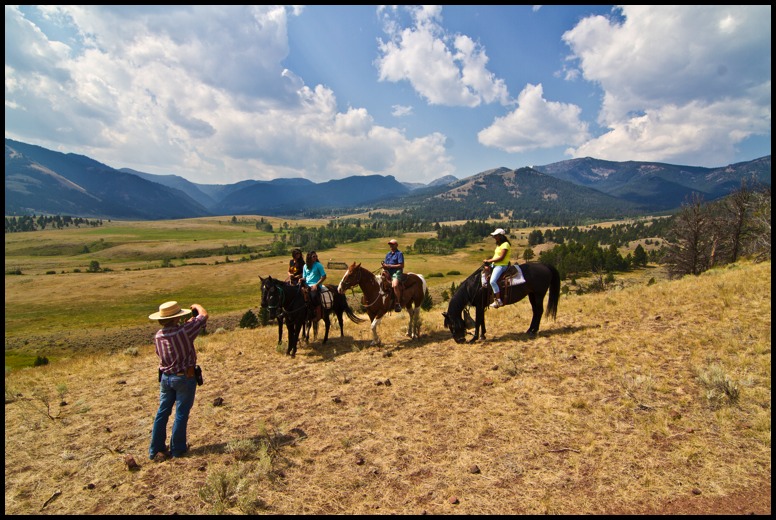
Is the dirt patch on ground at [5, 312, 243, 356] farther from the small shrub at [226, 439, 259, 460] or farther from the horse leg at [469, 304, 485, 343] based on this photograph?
the small shrub at [226, 439, 259, 460]

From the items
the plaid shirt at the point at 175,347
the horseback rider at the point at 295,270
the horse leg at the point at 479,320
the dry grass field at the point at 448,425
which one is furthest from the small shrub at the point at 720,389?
→ the horseback rider at the point at 295,270

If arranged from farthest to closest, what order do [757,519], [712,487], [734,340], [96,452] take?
[734,340]
[96,452]
[712,487]
[757,519]

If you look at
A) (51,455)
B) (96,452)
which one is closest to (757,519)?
(96,452)

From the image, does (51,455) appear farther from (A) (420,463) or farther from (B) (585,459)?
(B) (585,459)

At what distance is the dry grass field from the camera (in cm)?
523

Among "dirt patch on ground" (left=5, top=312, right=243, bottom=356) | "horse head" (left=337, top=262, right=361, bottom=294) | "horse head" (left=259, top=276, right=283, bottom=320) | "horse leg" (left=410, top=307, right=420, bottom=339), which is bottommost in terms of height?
"dirt patch on ground" (left=5, top=312, right=243, bottom=356)

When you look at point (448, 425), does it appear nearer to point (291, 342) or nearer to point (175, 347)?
point (175, 347)

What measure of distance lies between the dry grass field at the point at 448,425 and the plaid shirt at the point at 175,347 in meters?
1.78

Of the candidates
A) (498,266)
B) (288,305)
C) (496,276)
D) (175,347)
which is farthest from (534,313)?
(175,347)

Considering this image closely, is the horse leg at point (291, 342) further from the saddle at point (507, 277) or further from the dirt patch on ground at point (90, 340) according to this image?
the dirt patch on ground at point (90, 340)

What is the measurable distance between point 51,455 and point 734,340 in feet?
52.3

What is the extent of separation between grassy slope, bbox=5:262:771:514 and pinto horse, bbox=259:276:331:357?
105 cm

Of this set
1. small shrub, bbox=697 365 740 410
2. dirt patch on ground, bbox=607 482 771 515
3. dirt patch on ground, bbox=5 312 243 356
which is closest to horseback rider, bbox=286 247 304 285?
dirt patch on ground, bbox=607 482 771 515

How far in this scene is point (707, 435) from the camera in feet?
19.4
